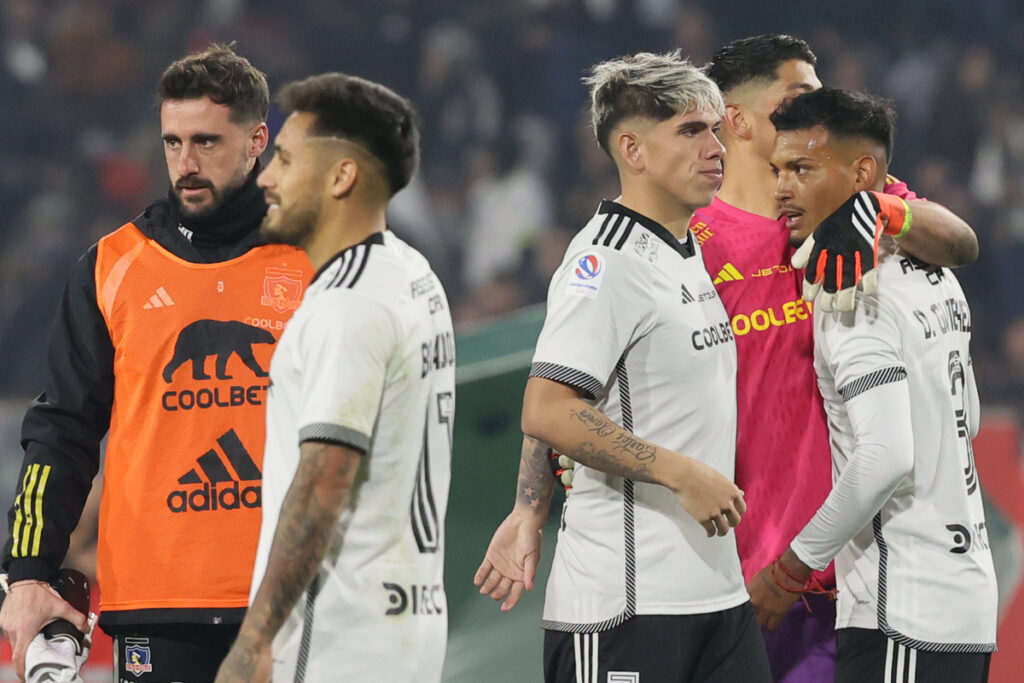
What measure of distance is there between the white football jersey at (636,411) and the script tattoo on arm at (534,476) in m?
0.28

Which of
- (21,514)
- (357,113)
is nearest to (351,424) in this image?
(357,113)

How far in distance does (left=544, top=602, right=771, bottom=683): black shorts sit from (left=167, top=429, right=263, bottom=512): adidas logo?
2.79 feet

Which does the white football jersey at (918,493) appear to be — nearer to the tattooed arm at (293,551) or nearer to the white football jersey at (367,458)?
the white football jersey at (367,458)

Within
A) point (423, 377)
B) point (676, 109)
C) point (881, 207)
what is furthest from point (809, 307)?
point (423, 377)

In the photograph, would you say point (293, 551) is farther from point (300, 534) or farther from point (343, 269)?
point (343, 269)

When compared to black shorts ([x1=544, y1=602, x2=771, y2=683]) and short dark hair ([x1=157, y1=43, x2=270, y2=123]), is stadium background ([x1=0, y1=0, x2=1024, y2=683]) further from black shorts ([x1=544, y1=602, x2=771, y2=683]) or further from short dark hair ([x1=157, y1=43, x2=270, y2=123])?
black shorts ([x1=544, y1=602, x2=771, y2=683])

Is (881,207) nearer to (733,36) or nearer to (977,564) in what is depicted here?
(977,564)

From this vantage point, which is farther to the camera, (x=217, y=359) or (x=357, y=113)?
(x=217, y=359)

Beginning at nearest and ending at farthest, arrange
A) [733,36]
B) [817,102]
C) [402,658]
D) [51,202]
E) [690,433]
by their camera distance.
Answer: [402,658]
[690,433]
[817,102]
[51,202]
[733,36]

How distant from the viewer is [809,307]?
3.66 metres

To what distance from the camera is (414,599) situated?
249 cm

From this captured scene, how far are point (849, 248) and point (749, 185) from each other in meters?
0.74

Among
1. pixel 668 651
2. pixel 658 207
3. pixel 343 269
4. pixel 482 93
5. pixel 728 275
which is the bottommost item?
pixel 668 651

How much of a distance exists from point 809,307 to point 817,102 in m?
0.55
